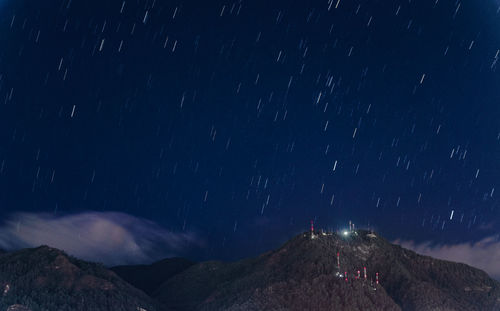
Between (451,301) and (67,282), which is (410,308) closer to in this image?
(451,301)

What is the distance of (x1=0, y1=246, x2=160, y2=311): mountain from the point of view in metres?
166

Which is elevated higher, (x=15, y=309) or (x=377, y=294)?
(x=377, y=294)

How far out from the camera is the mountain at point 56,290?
16625 cm

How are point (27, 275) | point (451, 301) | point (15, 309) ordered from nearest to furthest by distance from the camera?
point (15, 309)
point (27, 275)
point (451, 301)

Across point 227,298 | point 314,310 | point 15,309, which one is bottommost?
point 15,309

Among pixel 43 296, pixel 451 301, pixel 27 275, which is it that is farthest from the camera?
pixel 451 301

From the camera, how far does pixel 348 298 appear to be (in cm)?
17425

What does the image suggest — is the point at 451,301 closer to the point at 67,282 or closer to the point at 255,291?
the point at 255,291

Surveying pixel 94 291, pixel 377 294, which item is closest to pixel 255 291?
pixel 377 294

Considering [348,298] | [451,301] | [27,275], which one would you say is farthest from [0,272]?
[451,301]

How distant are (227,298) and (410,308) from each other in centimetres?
7336

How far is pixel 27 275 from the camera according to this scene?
607ft

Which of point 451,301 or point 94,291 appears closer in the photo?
point 94,291

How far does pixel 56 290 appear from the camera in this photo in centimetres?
17850
